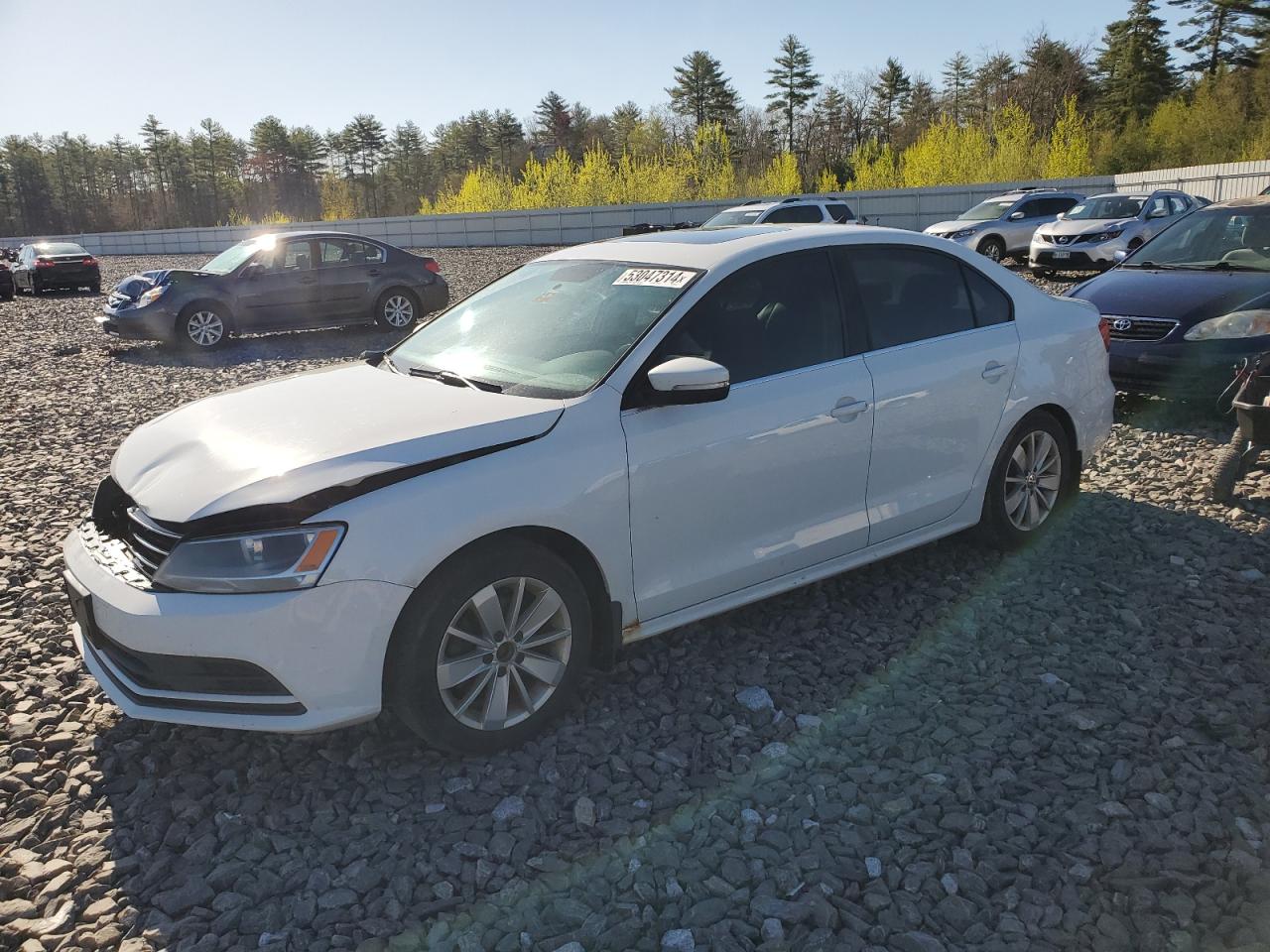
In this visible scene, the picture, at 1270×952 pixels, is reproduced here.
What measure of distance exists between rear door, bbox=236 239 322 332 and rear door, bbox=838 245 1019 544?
11.1m

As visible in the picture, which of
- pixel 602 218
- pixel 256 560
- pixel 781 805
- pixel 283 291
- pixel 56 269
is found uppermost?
pixel 602 218

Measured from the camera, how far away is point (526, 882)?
274 centimetres

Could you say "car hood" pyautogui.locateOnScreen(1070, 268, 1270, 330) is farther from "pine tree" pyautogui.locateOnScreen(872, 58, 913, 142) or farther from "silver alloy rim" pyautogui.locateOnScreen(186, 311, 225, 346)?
"pine tree" pyautogui.locateOnScreen(872, 58, 913, 142)

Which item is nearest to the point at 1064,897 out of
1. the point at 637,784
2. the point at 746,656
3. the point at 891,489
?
the point at 637,784

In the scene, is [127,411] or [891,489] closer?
[891,489]

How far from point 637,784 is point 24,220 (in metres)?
108

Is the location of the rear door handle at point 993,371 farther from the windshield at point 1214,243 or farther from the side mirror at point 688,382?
the windshield at point 1214,243

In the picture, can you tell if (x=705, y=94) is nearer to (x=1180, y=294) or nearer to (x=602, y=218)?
(x=602, y=218)

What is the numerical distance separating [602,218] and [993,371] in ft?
110

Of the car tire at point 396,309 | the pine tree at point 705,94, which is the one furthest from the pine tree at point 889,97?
the car tire at point 396,309

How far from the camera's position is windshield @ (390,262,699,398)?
12.1 ft

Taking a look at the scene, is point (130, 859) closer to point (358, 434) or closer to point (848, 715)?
point (358, 434)

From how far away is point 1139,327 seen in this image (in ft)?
24.2

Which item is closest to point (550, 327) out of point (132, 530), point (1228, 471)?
point (132, 530)
